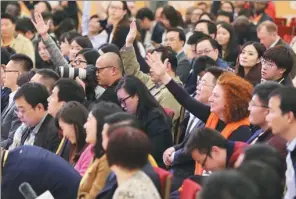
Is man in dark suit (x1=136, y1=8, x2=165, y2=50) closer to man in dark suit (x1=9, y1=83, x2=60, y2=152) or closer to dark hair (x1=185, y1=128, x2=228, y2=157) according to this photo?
man in dark suit (x1=9, y1=83, x2=60, y2=152)

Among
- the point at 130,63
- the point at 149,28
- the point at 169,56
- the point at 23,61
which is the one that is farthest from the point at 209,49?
the point at 149,28

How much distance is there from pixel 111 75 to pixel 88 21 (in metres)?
5.17

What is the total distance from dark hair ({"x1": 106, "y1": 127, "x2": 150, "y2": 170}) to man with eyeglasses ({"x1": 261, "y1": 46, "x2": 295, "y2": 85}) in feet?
7.37

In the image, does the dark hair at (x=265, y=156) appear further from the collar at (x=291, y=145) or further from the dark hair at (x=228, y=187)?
the dark hair at (x=228, y=187)

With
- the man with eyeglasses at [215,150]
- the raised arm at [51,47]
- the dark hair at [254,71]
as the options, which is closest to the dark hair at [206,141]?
the man with eyeglasses at [215,150]

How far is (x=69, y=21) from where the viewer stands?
1093cm

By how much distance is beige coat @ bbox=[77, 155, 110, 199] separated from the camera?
4184 mm

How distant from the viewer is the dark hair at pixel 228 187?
3.05 metres

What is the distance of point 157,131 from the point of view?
5.36 meters

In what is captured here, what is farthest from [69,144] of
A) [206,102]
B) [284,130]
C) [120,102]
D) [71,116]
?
[284,130]

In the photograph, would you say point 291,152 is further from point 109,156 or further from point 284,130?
point 109,156

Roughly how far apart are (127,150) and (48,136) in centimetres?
187

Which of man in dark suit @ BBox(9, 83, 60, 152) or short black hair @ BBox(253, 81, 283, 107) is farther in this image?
man in dark suit @ BBox(9, 83, 60, 152)

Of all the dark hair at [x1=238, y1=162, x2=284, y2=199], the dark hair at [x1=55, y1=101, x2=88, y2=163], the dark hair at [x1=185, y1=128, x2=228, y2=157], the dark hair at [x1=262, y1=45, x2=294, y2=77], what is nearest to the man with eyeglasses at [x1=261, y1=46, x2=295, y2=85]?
the dark hair at [x1=262, y1=45, x2=294, y2=77]
